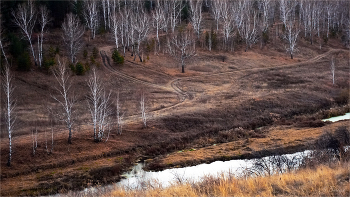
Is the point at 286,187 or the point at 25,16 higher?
the point at 25,16

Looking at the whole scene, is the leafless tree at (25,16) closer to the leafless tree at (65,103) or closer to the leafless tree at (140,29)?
the leafless tree at (65,103)

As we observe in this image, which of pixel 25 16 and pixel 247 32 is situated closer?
pixel 25 16

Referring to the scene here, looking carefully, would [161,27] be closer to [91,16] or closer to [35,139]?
[91,16]

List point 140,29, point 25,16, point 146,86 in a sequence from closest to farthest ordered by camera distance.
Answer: point 25,16
point 146,86
point 140,29

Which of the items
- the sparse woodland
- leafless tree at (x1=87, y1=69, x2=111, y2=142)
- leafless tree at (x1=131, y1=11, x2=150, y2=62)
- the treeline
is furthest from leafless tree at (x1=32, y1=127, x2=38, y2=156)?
leafless tree at (x1=131, y1=11, x2=150, y2=62)

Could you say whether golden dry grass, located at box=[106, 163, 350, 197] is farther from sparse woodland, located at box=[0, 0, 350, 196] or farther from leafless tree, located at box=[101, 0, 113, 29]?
leafless tree, located at box=[101, 0, 113, 29]

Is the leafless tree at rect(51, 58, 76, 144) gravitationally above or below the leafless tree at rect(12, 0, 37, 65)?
below

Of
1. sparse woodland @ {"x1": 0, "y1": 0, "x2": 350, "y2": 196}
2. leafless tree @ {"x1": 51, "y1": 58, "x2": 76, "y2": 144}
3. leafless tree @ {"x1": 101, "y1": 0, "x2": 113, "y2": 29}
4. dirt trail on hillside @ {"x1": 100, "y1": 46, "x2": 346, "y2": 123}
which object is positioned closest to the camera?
leafless tree @ {"x1": 51, "y1": 58, "x2": 76, "y2": 144}

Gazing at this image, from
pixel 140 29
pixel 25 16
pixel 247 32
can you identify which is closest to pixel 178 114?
pixel 140 29
